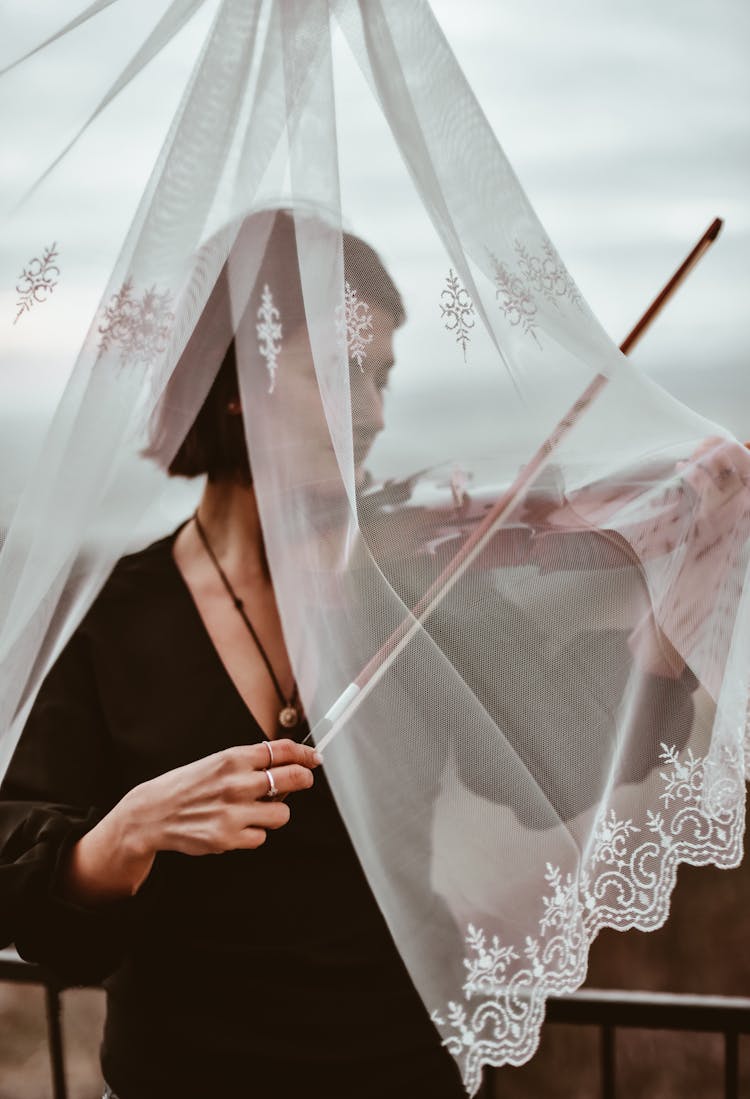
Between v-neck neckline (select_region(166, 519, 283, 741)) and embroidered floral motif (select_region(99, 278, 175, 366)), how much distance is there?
242 millimetres

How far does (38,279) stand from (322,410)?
0.89ft

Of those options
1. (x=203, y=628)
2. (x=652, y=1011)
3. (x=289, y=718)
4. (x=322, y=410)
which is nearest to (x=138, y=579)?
(x=203, y=628)

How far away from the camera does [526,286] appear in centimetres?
87

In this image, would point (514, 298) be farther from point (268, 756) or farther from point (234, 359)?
point (268, 756)

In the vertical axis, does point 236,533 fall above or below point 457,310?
below

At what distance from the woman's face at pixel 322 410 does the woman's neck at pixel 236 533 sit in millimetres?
212

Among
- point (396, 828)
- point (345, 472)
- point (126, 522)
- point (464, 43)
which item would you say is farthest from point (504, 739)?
point (464, 43)

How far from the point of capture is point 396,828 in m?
0.87

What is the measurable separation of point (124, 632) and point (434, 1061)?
21.0 inches

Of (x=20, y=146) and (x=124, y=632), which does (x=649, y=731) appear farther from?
(x=20, y=146)

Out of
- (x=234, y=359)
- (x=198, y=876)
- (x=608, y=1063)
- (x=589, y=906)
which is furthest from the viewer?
(x=608, y=1063)

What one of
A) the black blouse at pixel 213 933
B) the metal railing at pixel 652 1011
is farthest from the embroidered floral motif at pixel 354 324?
the metal railing at pixel 652 1011

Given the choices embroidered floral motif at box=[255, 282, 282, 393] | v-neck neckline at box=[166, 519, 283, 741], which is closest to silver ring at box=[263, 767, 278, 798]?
v-neck neckline at box=[166, 519, 283, 741]

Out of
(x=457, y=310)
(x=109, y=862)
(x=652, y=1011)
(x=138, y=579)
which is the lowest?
(x=652, y=1011)
